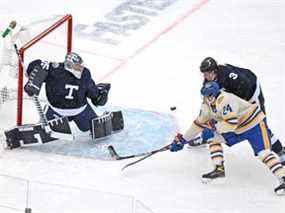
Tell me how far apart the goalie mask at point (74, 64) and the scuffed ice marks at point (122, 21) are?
176 cm

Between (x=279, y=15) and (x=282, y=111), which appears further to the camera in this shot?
(x=279, y=15)

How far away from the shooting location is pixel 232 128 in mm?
5703

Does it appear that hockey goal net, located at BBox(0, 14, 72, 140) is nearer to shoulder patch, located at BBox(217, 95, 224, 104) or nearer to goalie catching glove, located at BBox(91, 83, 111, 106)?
goalie catching glove, located at BBox(91, 83, 111, 106)

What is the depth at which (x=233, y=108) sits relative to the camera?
5688 mm

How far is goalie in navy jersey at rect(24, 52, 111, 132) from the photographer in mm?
6206

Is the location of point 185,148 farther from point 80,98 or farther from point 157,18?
point 157,18

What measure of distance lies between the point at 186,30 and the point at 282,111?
5.34 ft

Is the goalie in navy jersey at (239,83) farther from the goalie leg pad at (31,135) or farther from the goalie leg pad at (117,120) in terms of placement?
the goalie leg pad at (31,135)

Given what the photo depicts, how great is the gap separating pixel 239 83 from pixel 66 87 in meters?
1.08

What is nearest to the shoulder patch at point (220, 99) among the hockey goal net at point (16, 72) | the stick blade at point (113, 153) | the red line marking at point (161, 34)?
the stick blade at point (113, 153)

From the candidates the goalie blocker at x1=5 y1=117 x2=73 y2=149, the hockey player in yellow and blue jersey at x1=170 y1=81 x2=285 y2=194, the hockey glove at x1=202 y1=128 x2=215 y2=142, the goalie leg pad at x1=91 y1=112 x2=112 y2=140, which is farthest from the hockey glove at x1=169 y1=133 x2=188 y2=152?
the goalie blocker at x1=5 y1=117 x2=73 y2=149

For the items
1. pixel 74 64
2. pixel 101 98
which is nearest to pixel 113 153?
pixel 101 98

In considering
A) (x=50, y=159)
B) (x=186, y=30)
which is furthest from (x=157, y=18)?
(x=50, y=159)

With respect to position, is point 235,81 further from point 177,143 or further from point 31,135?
point 31,135
